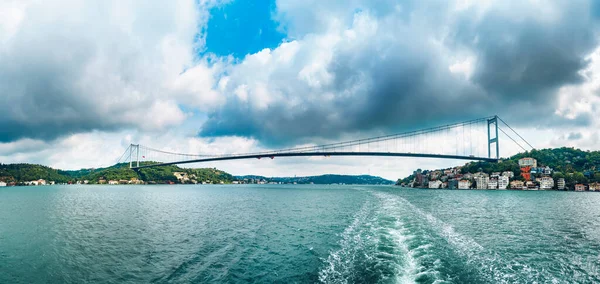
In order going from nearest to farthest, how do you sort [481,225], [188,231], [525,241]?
[525,241], [188,231], [481,225]

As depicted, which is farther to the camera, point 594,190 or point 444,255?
point 594,190

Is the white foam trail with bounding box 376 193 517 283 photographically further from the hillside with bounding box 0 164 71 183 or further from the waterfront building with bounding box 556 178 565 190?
the hillside with bounding box 0 164 71 183

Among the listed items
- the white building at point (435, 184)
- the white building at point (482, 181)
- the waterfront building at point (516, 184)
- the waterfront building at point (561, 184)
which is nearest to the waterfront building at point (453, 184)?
the white building at point (435, 184)

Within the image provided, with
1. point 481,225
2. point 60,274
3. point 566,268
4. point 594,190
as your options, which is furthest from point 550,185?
point 60,274

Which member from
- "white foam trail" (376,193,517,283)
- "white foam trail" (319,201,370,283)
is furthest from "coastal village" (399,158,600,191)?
"white foam trail" (319,201,370,283)

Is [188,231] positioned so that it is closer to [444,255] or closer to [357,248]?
[357,248]
